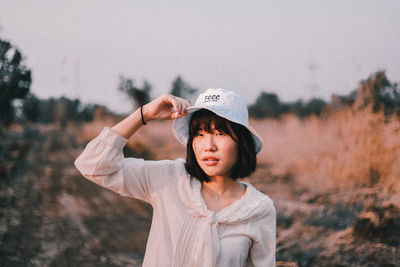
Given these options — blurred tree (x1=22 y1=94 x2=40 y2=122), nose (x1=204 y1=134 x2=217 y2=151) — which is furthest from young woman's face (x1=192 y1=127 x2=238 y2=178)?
blurred tree (x1=22 y1=94 x2=40 y2=122)

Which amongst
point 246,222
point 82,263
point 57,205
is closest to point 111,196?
point 57,205

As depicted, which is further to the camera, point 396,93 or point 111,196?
point 111,196

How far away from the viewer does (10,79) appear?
13.5 feet

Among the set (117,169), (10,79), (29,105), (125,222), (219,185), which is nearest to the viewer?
(117,169)

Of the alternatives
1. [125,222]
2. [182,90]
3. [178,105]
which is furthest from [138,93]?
[178,105]

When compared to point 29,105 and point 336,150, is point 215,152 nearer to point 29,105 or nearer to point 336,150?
point 336,150

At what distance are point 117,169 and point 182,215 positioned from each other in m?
0.36

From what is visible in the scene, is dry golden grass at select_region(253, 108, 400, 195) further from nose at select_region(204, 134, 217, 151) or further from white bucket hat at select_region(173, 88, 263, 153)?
nose at select_region(204, 134, 217, 151)

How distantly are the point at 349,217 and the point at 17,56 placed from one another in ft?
14.4

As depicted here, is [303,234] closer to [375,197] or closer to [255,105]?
[375,197]

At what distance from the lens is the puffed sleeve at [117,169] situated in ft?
4.68

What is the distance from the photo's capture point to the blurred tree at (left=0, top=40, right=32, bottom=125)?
3934mm

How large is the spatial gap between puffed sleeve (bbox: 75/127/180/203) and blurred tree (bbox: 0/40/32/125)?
317 centimetres

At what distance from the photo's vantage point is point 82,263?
3430mm
